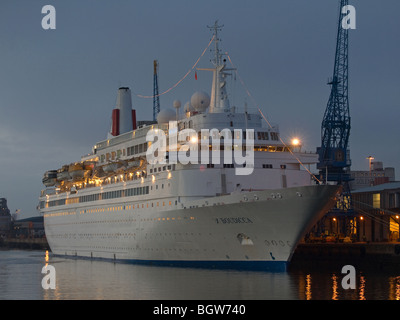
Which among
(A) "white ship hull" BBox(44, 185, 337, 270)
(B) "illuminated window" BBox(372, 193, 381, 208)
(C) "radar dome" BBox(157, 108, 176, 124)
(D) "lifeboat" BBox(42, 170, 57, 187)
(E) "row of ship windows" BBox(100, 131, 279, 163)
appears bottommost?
(A) "white ship hull" BBox(44, 185, 337, 270)

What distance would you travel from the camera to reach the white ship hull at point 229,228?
4272 cm

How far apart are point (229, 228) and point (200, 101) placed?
568 inches

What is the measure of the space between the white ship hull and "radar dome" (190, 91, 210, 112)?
384 inches

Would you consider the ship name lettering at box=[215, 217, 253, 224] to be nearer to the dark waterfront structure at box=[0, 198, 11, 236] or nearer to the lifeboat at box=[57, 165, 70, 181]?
the lifeboat at box=[57, 165, 70, 181]

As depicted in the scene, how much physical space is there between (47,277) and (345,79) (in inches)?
2046

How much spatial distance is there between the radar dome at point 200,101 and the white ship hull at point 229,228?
975cm

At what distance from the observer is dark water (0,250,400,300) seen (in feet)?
119

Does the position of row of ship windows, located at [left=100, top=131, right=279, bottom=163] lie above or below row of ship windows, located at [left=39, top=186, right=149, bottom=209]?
above

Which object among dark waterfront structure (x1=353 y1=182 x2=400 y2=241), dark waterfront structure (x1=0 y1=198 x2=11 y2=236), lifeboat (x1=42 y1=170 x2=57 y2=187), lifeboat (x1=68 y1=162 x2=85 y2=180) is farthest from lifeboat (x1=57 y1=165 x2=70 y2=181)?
dark waterfront structure (x1=0 y1=198 x2=11 y2=236)

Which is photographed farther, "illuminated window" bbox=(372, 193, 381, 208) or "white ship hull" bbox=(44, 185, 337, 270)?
"illuminated window" bbox=(372, 193, 381, 208)

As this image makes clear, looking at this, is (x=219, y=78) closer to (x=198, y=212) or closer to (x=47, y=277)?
(x=198, y=212)

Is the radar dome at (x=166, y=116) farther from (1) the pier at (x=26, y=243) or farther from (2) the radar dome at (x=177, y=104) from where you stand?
(1) the pier at (x=26, y=243)

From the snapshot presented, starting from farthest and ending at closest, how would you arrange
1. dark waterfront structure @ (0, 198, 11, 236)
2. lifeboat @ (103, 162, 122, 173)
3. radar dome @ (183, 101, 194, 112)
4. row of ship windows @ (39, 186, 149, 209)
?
dark waterfront structure @ (0, 198, 11, 236) → lifeboat @ (103, 162, 122, 173) → radar dome @ (183, 101, 194, 112) → row of ship windows @ (39, 186, 149, 209)

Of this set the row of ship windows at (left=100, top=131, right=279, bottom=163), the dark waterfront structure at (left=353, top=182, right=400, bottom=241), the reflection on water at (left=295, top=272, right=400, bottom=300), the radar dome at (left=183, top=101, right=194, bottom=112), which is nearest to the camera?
the reflection on water at (left=295, top=272, right=400, bottom=300)
